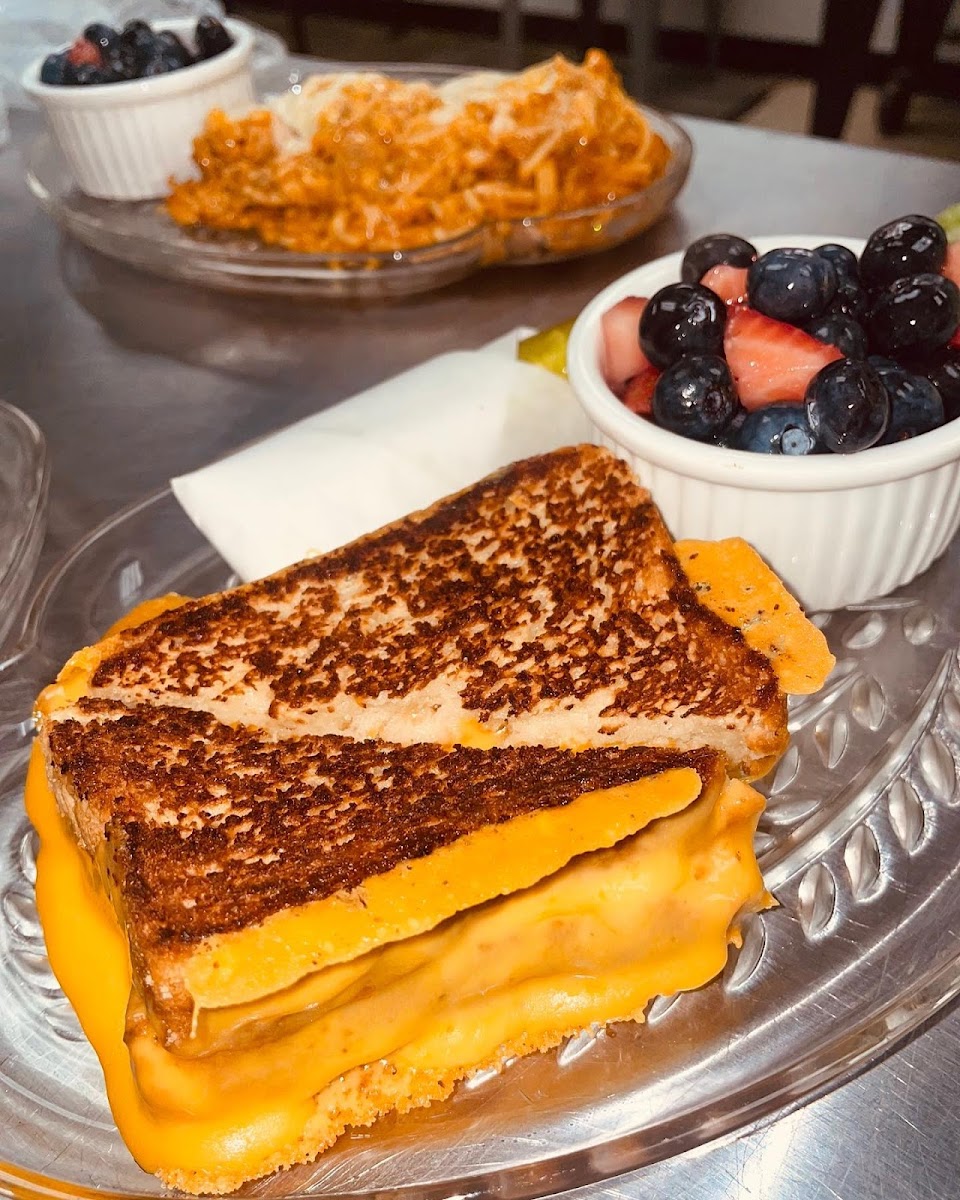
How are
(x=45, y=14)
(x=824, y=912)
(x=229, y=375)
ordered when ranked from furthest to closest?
(x=45, y=14)
(x=229, y=375)
(x=824, y=912)

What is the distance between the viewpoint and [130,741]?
1.15m

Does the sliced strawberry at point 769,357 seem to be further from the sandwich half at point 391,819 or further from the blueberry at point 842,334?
the sandwich half at point 391,819

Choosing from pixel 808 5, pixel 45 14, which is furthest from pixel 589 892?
pixel 808 5

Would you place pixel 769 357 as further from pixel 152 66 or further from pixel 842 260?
pixel 152 66

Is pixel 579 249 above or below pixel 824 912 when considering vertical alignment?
below

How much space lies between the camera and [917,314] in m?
1.32

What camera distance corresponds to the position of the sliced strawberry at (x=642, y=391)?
146 cm

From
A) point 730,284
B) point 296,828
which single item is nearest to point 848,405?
point 730,284

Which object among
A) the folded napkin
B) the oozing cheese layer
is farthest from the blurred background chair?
the oozing cheese layer

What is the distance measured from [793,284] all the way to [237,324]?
141 centimetres

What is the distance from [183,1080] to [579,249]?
6.32 ft

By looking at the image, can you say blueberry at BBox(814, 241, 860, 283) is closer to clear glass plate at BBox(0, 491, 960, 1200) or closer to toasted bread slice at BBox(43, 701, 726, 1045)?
clear glass plate at BBox(0, 491, 960, 1200)

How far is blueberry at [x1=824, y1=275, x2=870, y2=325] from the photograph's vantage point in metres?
1.41

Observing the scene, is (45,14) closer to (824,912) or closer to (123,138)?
(123,138)
